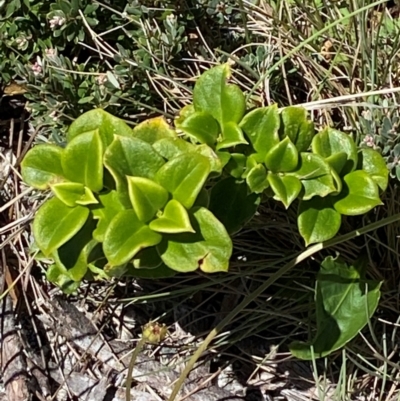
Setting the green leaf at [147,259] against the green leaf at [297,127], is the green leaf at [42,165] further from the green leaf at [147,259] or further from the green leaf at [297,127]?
the green leaf at [297,127]

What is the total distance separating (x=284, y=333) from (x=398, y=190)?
1.34 feet

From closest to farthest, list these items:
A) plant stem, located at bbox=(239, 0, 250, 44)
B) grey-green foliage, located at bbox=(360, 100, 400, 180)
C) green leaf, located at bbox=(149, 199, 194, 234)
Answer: green leaf, located at bbox=(149, 199, 194, 234)
grey-green foliage, located at bbox=(360, 100, 400, 180)
plant stem, located at bbox=(239, 0, 250, 44)

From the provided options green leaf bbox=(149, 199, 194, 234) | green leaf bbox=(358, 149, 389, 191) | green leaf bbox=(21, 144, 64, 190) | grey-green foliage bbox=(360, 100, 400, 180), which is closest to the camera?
green leaf bbox=(149, 199, 194, 234)

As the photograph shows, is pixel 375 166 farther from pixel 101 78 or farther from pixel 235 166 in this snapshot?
pixel 101 78

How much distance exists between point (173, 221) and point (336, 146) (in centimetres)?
34

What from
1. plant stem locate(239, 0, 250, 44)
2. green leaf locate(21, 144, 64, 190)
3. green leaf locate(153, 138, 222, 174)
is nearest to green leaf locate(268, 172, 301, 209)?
green leaf locate(153, 138, 222, 174)

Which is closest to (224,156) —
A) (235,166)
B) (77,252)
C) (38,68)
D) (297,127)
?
(235,166)

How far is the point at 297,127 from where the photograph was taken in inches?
48.9

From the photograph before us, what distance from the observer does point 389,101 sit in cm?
144

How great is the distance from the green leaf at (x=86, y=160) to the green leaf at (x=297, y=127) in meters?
0.31

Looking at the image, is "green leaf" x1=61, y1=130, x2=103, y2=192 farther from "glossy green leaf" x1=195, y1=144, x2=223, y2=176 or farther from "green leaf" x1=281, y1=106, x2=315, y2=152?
"green leaf" x1=281, y1=106, x2=315, y2=152

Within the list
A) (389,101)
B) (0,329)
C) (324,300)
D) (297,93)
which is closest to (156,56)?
(297,93)

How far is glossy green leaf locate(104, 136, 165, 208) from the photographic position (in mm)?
1072

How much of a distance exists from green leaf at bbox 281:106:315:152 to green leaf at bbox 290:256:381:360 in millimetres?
256
